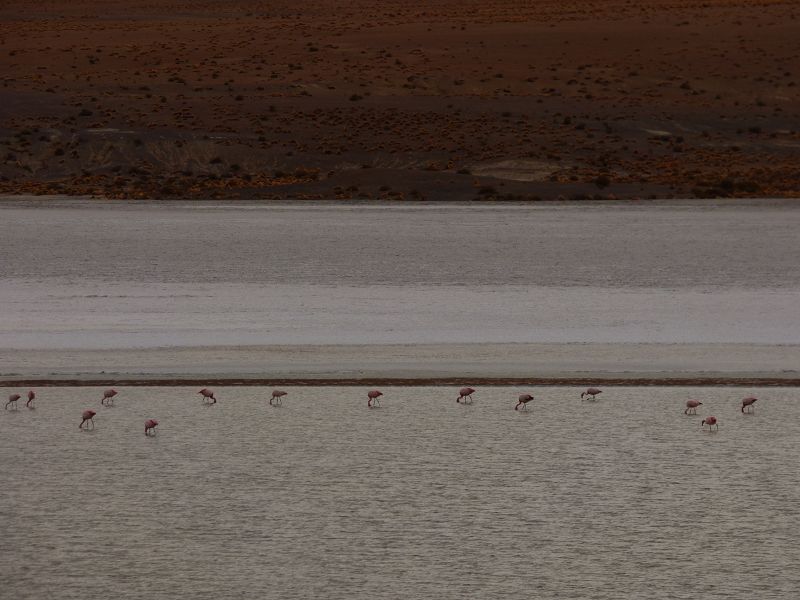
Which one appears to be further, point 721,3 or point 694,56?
point 721,3

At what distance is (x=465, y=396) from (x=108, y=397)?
2694mm

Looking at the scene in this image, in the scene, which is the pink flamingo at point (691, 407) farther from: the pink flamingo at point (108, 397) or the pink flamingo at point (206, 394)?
the pink flamingo at point (108, 397)

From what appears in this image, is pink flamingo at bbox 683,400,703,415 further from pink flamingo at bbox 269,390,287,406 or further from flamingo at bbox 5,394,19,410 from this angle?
flamingo at bbox 5,394,19,410

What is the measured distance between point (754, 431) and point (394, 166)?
3725 cm

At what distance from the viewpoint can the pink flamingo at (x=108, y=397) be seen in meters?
10.4

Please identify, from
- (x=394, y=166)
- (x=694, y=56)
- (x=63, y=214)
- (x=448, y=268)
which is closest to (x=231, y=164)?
(x=394, y=166)

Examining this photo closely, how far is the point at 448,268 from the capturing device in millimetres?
21109

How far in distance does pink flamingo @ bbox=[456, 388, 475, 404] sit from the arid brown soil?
25.7 m

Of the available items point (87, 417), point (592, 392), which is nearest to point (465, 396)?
point (592, 392)

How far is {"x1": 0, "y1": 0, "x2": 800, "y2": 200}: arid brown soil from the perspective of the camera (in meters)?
43.0

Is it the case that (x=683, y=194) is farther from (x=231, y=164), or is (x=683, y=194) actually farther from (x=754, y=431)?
(x=754, y=431)

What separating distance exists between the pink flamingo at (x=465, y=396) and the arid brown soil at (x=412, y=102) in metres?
25.7

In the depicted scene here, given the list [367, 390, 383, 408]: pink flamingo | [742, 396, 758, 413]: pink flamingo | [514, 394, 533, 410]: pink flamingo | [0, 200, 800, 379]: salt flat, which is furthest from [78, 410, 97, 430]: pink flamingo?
[742, 396, 758, 413]: pink flamingo

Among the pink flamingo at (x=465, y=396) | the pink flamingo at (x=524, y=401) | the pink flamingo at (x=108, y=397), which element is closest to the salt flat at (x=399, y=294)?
the pink flamingo at (x=465, y=396)
